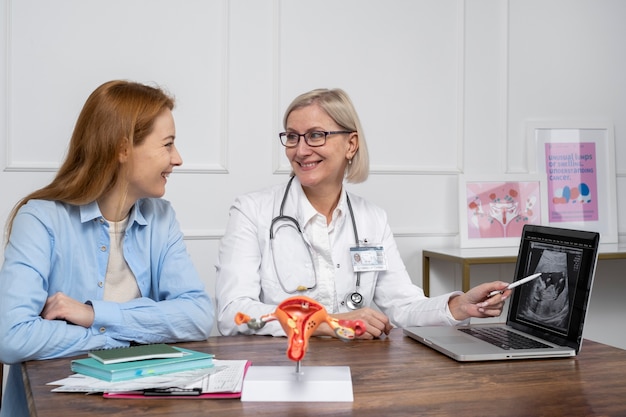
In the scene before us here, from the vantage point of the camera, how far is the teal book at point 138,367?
1.36 m

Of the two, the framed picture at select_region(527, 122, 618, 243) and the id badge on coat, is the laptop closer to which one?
the id badge on coat

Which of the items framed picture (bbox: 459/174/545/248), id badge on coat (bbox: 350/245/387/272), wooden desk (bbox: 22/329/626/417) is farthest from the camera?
framed picture (bbox: 459/174/545/248)

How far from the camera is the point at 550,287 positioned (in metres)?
1.77

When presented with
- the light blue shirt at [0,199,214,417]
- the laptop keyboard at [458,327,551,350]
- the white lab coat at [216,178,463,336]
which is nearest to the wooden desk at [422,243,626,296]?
the white lab coat at [216,178,463,336]

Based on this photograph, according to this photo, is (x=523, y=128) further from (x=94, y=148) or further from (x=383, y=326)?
(x=94, y=148)

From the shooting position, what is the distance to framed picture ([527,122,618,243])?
389 centimetres

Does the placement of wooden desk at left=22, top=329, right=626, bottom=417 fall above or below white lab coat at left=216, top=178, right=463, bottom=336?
below

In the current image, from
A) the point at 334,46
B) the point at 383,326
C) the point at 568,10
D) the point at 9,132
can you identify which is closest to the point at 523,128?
the point at 568,10

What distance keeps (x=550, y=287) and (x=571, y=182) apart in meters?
2.33

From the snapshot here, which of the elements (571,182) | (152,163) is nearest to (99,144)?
(152,163)

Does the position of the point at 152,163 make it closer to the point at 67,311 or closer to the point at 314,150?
the point at 67,311

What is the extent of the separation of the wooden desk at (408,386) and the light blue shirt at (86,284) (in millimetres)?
76

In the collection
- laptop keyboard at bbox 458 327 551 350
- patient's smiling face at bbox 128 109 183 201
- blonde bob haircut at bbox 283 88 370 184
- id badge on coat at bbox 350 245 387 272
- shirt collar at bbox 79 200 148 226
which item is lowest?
laptop keyboard at bbox 458 327 551 350

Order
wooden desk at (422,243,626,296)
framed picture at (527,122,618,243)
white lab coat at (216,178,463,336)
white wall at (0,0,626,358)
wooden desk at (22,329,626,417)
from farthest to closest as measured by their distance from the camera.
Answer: framed picture at (527,122,618,243)
wooden desk at (422,243,626,296)
white wall at (0,0,626,358)
white lab coat at (216,178,463,336)
wooden desk at (22,329,626,417)
